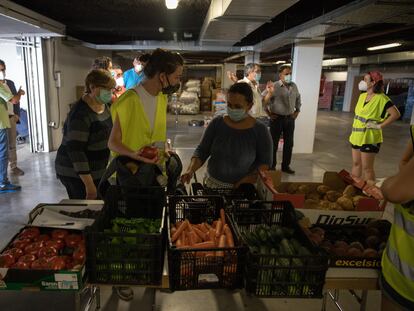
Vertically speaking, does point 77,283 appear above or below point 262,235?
below

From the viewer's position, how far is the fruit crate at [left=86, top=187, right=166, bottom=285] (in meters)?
1.24

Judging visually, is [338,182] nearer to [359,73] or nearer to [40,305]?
[40,305]

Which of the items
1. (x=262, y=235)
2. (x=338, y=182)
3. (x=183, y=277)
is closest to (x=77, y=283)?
(x=183, y=277)

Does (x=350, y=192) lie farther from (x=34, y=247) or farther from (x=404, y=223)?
(x=34, y=247)

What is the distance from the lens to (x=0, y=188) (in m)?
4.36

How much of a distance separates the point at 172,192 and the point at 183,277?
72 centimetres

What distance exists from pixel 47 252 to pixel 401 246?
1.43 meters

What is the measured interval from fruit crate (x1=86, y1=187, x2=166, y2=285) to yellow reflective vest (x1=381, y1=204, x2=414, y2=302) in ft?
2.91

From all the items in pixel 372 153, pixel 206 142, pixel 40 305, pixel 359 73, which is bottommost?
pixel 40 305

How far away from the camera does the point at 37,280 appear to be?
129 centimetres

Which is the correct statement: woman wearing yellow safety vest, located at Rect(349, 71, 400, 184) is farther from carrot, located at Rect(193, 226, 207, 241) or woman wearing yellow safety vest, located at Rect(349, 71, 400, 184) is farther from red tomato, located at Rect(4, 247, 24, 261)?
red tomato, located at Rect(4, 247, 24, 261)

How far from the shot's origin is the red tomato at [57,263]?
4.45 ft

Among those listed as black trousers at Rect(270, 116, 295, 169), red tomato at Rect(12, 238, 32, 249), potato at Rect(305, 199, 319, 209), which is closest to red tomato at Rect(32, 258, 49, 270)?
red tomato at Rect(12, 238, 32, 249)

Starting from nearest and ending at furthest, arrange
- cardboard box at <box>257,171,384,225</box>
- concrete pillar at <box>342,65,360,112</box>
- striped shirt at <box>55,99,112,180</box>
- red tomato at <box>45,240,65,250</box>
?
red tomato at <box>45,240,65,250</box>
cardboard box at <box>257,171,384,225</box>
striped shirt at <box>55,99,112,180</box>
concrete pillar at <box>342,65,360,112</box>
